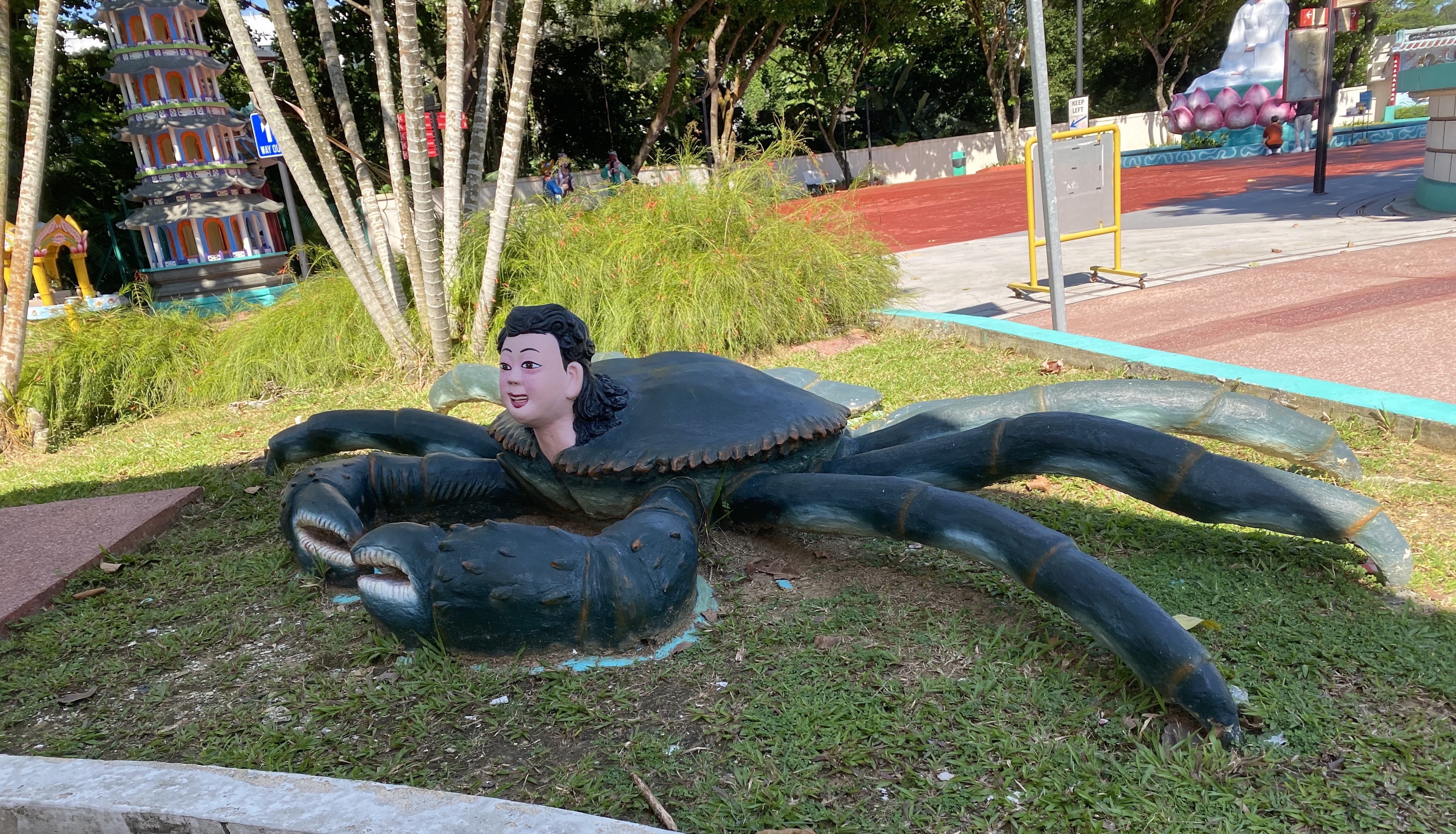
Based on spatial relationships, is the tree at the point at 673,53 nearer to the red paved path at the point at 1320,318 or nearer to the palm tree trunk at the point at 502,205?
the palm tree trunk at the point at 502,205

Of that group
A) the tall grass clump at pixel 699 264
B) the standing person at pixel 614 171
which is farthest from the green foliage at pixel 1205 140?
the tall grass clump at pixel 699 264

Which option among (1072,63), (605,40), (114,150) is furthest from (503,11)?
(1072,63)

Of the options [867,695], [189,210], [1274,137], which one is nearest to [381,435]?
[867,695]

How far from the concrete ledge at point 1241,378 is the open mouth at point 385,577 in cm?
335

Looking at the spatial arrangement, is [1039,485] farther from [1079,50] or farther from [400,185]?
[1079,50]

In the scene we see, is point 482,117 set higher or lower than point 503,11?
lower

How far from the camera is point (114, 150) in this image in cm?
1416

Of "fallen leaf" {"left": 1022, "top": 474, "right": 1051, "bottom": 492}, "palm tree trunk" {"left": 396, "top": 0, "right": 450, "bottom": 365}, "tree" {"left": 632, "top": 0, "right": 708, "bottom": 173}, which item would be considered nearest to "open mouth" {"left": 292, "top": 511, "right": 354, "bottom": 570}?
"fallen leaf" {"left": 1022, "top": 474, "right": 1051, "bottom": 492}

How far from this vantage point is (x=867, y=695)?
2.28 meters

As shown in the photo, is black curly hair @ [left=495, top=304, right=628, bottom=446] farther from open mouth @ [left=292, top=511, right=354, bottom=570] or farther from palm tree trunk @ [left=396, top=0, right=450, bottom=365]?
palm tree trunk @ [left=396, top=0, right=450, bottom=365]

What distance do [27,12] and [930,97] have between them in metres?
23.6

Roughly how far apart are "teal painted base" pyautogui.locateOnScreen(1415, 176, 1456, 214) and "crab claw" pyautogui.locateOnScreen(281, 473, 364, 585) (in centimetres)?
1001

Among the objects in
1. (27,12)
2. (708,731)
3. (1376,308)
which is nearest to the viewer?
(708,731)

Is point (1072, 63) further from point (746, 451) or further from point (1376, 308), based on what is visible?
point (746, 451)
